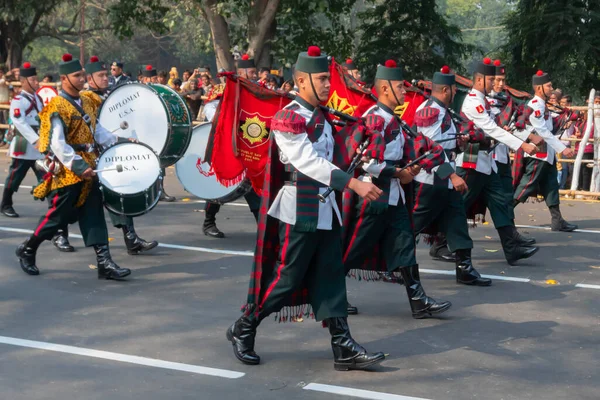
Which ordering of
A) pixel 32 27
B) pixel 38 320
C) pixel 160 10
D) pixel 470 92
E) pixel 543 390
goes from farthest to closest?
pixel 32 27 < pixel 160 10 < pixel 470 92 < pixel 38 320 < pixel 543 390

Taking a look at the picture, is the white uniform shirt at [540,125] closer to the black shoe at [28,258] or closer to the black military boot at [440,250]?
the black military boot at [440,250]

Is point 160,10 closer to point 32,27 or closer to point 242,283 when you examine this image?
point 32,27

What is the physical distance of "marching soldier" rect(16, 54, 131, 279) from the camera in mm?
8227

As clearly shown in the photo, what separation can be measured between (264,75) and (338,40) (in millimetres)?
9694

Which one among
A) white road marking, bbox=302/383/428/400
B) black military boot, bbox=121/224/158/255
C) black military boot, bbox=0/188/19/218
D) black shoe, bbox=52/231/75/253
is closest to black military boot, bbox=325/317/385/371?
white road marking, bbox=302/383/428/400

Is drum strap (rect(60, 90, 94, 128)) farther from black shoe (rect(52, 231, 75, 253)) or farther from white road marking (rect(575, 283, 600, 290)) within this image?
white road marking (rect(575, 283, 600, 290))

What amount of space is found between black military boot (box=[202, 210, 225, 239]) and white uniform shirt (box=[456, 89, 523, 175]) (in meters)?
2.79

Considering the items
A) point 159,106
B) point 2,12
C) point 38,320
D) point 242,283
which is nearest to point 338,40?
point 2,12

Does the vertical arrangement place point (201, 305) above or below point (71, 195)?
below

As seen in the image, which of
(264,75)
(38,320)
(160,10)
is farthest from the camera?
(160,10)

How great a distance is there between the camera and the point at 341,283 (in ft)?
20.1

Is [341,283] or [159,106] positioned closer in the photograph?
[341,283]

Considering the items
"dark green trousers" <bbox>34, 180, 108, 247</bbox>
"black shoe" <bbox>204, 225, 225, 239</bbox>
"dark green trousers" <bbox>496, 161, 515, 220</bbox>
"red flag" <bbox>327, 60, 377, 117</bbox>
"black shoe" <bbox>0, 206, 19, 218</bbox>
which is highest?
"red flag" <bbox>327, 60, 377, 117</bbox>

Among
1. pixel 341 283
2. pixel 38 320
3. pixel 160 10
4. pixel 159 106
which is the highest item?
pixel 160 10
